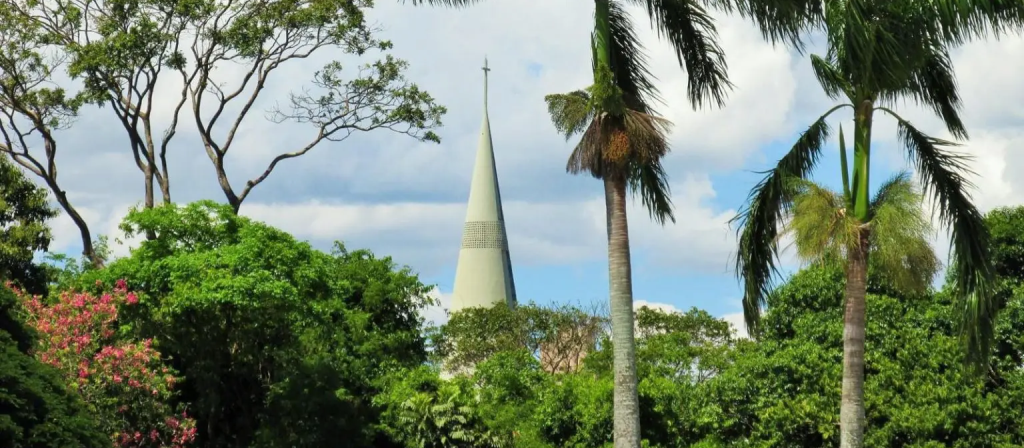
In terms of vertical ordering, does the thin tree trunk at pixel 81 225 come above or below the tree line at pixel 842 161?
above

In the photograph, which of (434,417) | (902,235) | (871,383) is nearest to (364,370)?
(434,417)

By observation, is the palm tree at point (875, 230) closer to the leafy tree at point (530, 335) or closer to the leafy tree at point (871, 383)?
the leafy tree at point (871, 383)

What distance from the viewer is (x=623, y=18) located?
55.2 feet

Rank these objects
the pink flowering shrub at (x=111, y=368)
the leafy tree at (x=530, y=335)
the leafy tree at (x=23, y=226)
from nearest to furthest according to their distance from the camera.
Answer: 1. the pink flowering shrub at (x=111, y=368)
2. the leafy tree at (x=23, y=226)
3. the leafy tree at (x=530, y=335)

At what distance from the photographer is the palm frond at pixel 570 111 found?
16156 millimetres

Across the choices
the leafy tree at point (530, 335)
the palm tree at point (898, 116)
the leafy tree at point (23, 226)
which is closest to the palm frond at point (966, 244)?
the palm tree at point (898, 116)

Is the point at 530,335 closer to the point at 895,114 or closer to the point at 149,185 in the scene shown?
the point at 149,185

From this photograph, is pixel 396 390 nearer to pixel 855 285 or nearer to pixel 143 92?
pixel 143 92

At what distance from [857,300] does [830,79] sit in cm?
277

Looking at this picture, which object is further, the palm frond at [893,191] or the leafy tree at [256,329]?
the leafy tree at [256,329]

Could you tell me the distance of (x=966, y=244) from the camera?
15602 millimetres

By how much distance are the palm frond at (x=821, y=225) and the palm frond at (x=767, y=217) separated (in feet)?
3.49

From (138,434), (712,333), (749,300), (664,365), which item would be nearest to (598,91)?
(749,300)

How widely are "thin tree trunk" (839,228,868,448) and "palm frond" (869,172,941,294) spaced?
0.35m
